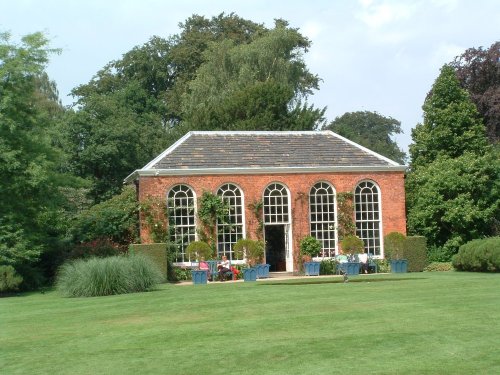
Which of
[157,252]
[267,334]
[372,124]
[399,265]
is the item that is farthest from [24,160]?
[372,124]

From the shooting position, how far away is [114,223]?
1286 inches

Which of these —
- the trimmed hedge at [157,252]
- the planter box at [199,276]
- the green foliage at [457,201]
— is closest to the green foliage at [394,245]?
the green foliage at [457,201]

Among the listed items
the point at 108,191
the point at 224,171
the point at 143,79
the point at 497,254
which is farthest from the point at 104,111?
the point at 497,254

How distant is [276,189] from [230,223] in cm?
225

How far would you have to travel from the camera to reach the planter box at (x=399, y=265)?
3150 centimetres

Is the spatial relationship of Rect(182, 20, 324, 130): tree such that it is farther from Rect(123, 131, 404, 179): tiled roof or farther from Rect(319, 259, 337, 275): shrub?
Rect(319, 259, 337, 275): shrub

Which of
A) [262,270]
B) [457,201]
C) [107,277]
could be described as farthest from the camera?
[457,201]

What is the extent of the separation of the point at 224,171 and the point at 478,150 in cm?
1241

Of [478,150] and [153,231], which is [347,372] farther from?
[478,150]

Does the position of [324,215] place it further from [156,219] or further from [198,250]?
[156,219]

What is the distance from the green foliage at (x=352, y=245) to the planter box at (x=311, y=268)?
1.49m

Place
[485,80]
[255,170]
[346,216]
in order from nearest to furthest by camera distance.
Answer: [255,170]
[346,216]
[485,80]

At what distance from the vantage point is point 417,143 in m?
40.0

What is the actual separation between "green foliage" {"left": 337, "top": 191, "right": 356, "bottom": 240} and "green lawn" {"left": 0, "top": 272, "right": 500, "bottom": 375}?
1343cm
